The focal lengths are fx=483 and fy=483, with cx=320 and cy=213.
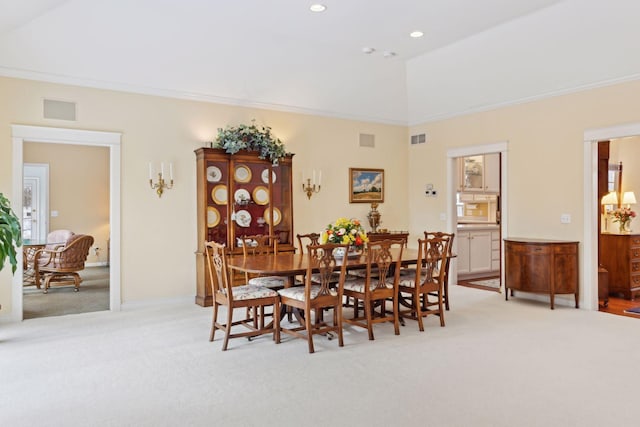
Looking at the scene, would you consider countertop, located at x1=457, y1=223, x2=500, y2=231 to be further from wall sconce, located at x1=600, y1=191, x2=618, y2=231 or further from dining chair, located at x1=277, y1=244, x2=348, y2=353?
dining chair, located at x1=277, y1=244, x2=348, y2=353

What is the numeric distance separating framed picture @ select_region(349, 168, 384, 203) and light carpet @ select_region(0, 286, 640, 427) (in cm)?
308

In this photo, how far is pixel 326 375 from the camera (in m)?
3.65

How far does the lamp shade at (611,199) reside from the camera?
7378mm

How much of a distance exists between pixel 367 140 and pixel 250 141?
236 cm

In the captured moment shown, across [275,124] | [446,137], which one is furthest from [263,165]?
[446,137]

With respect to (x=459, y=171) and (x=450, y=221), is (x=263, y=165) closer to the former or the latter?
(x=450, y=221)

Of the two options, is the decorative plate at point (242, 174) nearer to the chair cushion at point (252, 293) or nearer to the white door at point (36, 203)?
the chair cushion at point (252, 293)

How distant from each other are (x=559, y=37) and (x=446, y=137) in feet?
8.44

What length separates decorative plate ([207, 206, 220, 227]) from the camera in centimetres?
632

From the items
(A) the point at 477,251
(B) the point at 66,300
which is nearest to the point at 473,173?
(A) the point at 477,251

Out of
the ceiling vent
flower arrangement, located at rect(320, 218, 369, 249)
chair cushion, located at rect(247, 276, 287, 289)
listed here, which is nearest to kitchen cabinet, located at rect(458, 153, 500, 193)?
flower arrangement, located at rect(320, 218, 369, 249)

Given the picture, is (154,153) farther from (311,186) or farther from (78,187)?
(78,187)

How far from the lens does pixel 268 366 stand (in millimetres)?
3861

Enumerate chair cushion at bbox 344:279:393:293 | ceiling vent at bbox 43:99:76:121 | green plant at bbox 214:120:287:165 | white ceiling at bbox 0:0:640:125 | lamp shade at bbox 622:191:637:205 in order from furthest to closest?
lamp shade at bbox 622:191:637:205
green plant at bbox 214:120:287:165
ceiling vent at bbox 43:99:76:121
white ceiling at bbox 0:0:640:125
chair cushion at bbox 344:279:393:293
